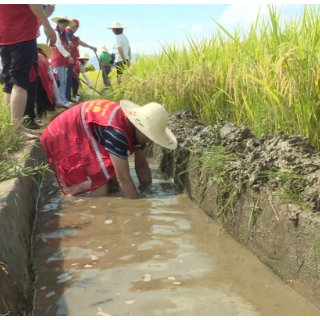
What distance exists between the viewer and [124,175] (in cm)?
308

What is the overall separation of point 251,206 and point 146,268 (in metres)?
0.64

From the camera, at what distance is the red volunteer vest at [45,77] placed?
497cm

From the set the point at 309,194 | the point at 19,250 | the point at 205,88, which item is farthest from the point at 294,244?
the point at 205,88

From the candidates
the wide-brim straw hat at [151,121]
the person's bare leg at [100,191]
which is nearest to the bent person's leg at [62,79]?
the person's bare leg at [100,191]

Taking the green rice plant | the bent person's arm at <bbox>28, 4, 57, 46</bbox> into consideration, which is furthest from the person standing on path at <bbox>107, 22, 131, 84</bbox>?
the bent person's arm at <bbox>28, 4, 57, 46</bbox>

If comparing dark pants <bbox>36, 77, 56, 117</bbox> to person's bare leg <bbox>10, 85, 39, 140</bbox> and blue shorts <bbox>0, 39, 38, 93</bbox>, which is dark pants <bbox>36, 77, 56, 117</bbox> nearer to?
blue shorts <bbox>0, 39, 38, 93</bbox>

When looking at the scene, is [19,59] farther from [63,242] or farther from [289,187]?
[289,187]

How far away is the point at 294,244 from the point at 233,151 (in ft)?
3.20

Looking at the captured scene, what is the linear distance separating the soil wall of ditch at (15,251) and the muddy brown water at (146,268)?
0.27 ft

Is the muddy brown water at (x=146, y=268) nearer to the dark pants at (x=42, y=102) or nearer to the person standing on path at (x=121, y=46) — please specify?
the dark pants at (x=42, y=102)

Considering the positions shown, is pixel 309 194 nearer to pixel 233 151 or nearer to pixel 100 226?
pixel 233 151

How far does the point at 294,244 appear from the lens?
1.85 m

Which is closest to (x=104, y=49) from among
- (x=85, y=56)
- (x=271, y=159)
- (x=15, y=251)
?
(x=85, y=56)

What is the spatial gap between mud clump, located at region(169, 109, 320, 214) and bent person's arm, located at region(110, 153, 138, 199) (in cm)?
52
